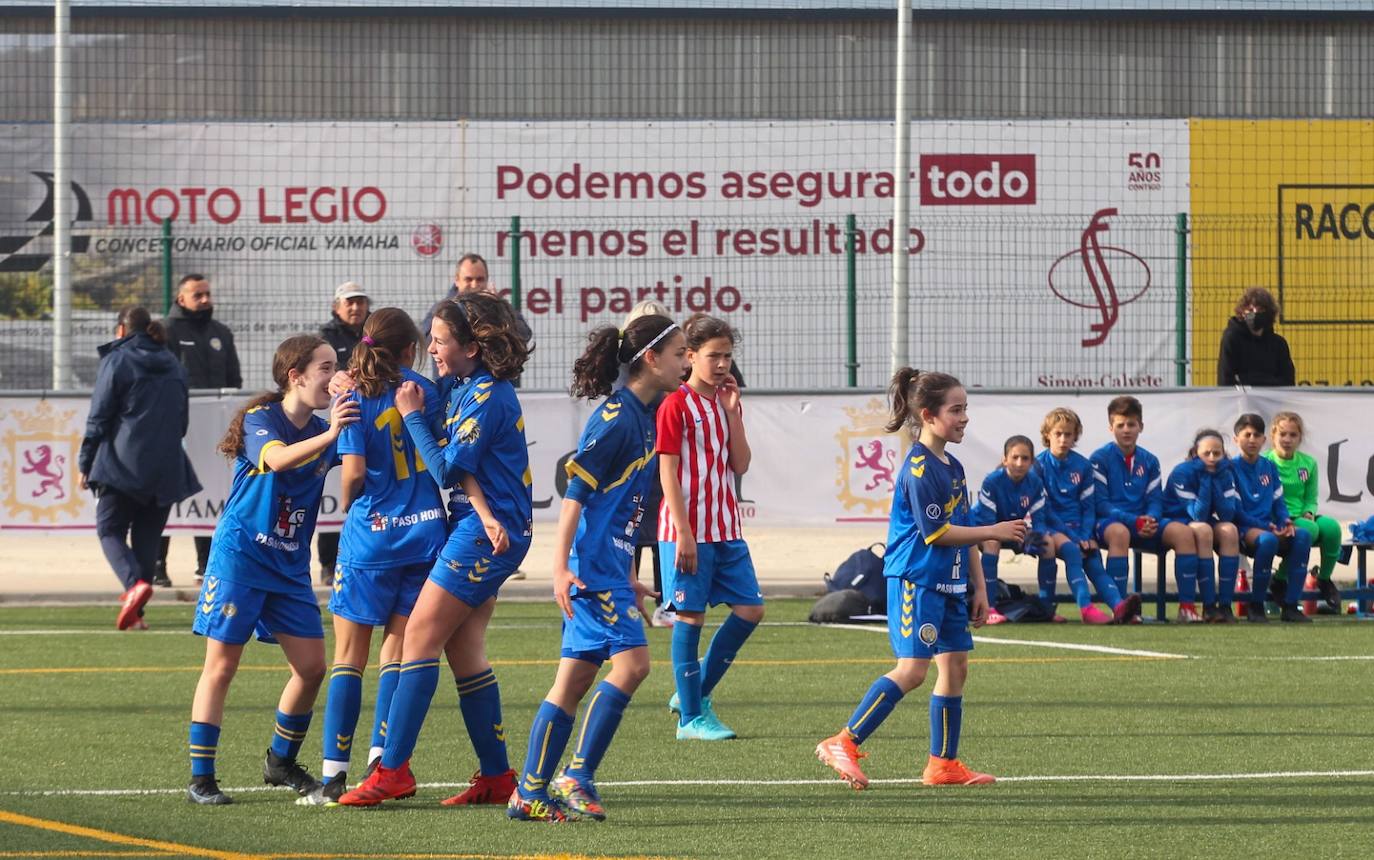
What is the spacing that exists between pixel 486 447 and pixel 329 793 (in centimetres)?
131

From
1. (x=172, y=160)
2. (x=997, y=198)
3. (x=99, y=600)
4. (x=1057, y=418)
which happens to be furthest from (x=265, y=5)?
(x=1057, y=418)

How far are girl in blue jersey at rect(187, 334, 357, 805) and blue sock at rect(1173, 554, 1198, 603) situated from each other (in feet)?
25.6

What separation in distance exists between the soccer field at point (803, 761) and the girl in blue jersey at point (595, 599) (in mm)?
174

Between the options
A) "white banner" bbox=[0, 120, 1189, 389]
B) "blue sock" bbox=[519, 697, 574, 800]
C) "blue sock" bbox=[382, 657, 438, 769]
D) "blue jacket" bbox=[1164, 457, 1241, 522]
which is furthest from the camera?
"white banner" bbox=[0, 120, 1189, 389]

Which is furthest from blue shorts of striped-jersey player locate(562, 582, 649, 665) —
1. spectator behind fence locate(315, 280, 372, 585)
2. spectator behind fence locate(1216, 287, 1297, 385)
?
spectator behind fence locate(1216, 287, 1297, 385)

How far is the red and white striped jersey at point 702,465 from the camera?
9141mm

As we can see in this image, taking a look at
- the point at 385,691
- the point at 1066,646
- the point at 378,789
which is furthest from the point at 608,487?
the point at 1066,646

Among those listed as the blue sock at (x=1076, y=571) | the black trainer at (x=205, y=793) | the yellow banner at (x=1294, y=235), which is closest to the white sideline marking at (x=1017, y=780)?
the black trainer at (x=205, y=793)

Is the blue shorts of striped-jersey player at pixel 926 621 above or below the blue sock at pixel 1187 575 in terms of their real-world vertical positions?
above

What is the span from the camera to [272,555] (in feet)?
24.2

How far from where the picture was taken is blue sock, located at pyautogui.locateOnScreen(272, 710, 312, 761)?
297 inches

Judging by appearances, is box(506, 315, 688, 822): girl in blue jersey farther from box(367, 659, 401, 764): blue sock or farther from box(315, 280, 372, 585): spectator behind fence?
box(315, 280, 372, 585): spectator behind fence

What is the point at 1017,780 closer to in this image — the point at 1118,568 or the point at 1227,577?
the point at 1118,568

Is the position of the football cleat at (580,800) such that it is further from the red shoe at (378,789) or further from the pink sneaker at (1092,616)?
the pink sneaker at (1092,616)
